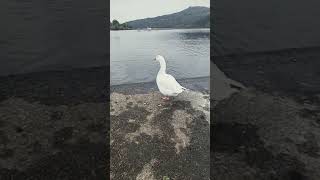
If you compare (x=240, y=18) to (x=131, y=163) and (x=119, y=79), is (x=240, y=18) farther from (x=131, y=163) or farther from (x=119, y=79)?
(x=131, y=163)

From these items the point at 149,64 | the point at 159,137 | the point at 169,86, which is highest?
the point at 149,64

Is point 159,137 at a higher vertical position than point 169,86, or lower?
lower

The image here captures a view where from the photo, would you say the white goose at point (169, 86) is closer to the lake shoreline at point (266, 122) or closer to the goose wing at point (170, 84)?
the goose wing at point (170, 84)

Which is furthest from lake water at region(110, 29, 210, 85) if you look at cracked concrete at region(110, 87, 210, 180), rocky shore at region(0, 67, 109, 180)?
cracked concrete at region(110, 87, 210, 180)

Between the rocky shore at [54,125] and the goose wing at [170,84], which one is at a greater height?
the goose wing at [170,84]

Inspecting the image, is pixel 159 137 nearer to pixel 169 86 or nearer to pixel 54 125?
pixel 169 86

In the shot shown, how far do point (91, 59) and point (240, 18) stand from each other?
2863 millimetres

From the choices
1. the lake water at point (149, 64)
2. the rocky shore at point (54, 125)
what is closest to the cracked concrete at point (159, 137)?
the rocky shore at point (54, 125)

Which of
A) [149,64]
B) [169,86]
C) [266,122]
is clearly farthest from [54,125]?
[149,64]

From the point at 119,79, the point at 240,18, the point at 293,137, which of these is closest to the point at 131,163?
the point at 293,137

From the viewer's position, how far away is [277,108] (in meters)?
4.41

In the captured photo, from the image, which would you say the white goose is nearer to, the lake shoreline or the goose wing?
the goose wing

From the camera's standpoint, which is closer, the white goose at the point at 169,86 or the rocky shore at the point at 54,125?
the rocky shore at the point at 54,125

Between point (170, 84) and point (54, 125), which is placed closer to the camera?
point (54, 125)
